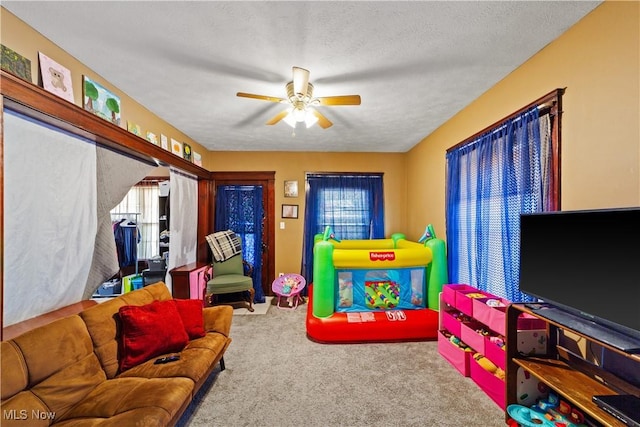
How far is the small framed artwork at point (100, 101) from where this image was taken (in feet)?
6.76

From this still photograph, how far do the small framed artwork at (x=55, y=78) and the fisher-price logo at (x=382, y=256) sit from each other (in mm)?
2953

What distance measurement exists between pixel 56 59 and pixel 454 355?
154 inches

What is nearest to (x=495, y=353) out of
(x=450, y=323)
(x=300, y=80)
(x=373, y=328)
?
(x=450, y=323)

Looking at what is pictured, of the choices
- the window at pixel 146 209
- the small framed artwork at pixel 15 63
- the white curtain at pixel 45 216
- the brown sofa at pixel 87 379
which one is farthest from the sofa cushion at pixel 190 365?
Result: the window at pixel 146 209

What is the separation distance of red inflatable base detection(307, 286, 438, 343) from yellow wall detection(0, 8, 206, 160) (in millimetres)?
2834

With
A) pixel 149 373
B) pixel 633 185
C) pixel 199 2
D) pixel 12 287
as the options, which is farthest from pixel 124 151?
pixel 633 185

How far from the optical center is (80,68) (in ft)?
6.64

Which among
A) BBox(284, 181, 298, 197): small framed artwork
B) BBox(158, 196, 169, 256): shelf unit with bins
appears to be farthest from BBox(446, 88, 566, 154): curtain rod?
BBox(158, 196, 169, 256): shelf unit with bins

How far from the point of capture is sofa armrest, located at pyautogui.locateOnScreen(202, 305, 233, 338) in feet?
7.73

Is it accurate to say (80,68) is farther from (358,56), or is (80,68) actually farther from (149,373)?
(149,373)

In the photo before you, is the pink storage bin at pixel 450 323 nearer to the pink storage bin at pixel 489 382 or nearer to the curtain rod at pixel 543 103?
the pink storage bin at pixel 489 382

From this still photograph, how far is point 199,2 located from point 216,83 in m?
0.91

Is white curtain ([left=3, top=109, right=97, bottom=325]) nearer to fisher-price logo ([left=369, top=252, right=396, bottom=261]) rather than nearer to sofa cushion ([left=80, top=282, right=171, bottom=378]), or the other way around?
sofa cushion ([left=80, top=282, right=171, bottom=378])

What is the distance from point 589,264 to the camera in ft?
4.57
